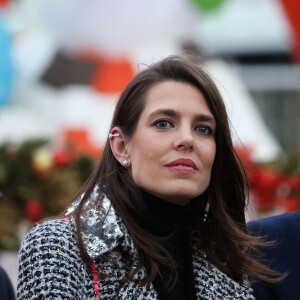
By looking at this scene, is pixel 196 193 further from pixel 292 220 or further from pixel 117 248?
pixel 292 220

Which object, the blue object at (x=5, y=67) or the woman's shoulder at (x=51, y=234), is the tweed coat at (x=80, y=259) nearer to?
the woman's shoulder at (x=51, y=234)

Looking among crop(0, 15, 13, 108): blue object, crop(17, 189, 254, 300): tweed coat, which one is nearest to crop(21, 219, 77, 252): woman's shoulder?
crop(17, 189, 254, 300): tweed coat

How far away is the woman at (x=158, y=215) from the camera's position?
1.94 metres

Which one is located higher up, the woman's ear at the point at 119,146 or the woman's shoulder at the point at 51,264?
the woman's ear at the point at 119,146

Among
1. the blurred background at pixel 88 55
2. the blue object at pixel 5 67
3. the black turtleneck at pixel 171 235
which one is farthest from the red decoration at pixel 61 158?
the black turtleneck at pixel 171 235

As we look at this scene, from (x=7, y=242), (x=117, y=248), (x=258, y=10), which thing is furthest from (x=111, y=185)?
(x=258, y=10)

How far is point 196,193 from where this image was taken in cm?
211

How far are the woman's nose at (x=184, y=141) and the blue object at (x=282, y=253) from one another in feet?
1.60

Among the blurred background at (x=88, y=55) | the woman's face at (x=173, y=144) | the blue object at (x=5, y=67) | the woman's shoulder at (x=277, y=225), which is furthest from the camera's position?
the blurred background at (x=88, y=55)

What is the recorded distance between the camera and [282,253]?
234 cm

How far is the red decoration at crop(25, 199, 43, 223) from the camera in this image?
409cm

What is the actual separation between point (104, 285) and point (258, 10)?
6.41m

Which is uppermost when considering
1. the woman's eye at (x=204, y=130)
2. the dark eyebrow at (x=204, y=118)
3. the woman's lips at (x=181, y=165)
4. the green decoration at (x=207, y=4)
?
the green decoration at (x=207, y=4)

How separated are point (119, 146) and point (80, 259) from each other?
43 centimetres
